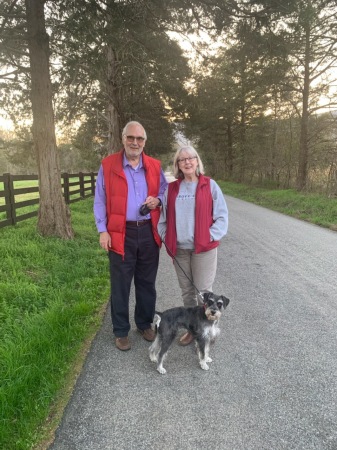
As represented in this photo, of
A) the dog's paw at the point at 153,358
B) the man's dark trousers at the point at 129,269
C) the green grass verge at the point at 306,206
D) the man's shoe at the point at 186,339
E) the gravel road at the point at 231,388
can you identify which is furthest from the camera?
the green grass verge at the point at 306,206

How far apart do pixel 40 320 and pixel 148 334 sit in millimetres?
1265

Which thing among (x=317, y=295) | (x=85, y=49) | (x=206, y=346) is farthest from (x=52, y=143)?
(x=317, y=295)

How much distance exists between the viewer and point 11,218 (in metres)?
7.58

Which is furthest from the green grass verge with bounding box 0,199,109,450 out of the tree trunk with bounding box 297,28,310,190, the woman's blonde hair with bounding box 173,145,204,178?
the tree trunk with bounding box 297,28,310,190

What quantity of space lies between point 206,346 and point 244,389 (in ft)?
1.62

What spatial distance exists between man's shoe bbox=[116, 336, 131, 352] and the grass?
348 mm

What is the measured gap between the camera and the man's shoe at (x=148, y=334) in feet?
11.6

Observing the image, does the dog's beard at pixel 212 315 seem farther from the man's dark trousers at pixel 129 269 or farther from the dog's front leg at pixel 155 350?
the man's dark trousers at pixel 129 269

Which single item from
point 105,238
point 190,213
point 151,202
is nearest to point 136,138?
point 151,202

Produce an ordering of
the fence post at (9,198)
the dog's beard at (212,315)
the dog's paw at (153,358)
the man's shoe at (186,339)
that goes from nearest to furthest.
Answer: the dog's beard at (212,315)
the dog's paw at (153,358)
the man's shoe at (186,339)
the fence post at (9,198)

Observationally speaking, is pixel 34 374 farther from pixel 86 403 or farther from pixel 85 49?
pixel 85 49

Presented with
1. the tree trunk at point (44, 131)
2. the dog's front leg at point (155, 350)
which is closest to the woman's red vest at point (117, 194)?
the dog's front leg at point (155, 350)

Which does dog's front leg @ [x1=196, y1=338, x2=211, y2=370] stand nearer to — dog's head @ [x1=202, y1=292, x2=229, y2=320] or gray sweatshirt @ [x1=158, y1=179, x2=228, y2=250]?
dog's head @ [x1=202, y1=292, x2=229, y2=320]

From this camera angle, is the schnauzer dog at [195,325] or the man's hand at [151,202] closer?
the schnauzer dog at [195,325]
